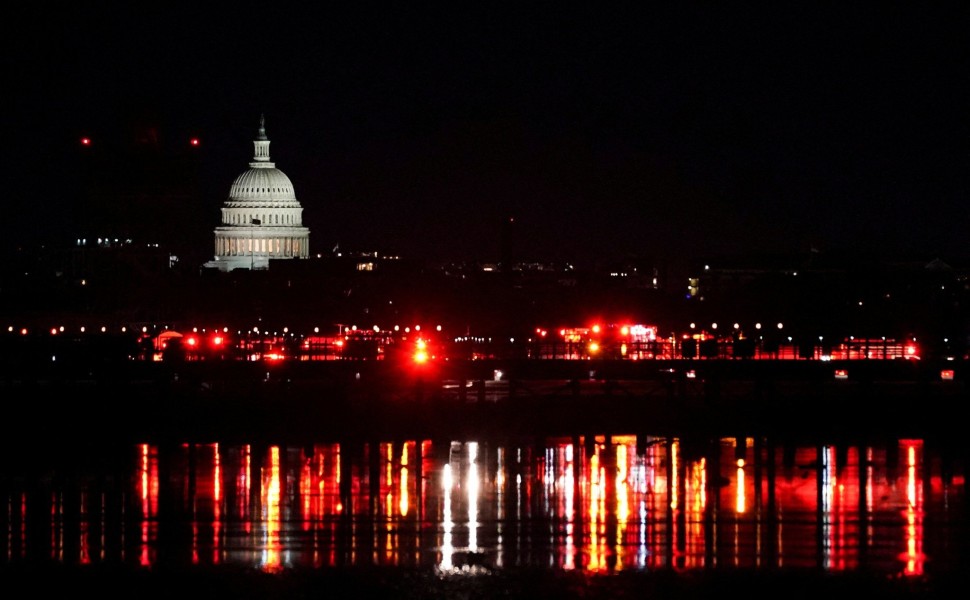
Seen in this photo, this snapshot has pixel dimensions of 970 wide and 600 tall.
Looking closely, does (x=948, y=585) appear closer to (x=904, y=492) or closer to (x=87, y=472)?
(x=904, y=492)

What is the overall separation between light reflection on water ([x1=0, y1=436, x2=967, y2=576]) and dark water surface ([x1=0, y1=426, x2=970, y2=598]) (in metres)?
0.07

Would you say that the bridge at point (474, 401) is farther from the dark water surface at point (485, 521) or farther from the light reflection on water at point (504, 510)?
the light reflection on water at point (504, 510)

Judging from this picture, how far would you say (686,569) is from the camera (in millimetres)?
35719

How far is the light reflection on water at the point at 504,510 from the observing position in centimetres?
3703

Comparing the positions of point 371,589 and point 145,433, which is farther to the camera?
point 145,433

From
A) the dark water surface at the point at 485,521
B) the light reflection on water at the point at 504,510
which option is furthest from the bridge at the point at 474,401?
the light reflection on water at the point at 504,510

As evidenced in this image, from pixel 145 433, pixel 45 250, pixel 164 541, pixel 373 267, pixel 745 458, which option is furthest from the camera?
pixel 373 267

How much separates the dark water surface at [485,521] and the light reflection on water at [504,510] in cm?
7

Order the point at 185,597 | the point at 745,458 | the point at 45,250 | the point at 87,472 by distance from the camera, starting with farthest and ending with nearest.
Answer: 1. the point at 45,250
2. the point at 745,458
3. the point at 87,472
4. the point at 185,597

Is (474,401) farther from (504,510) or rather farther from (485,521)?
(485,521)

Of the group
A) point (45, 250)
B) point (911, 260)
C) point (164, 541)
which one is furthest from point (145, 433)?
point (911, 260)

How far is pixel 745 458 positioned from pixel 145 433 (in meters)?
14.6

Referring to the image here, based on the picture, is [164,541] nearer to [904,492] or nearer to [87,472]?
[87,472]

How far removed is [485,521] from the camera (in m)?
40.7
